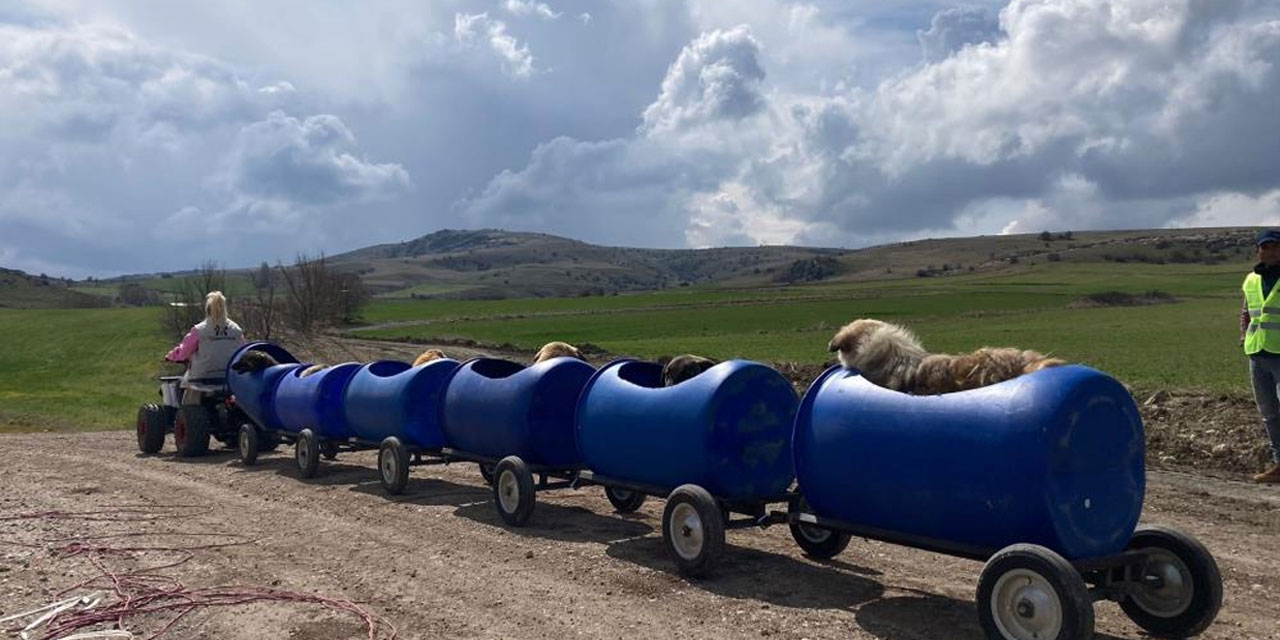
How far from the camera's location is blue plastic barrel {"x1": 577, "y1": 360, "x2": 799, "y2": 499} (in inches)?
334

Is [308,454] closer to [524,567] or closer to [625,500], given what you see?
[625,500]

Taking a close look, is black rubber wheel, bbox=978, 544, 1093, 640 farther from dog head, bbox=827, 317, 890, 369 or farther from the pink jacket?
the pink jacket

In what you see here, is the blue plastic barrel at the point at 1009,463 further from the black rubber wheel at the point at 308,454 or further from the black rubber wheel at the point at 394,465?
the black rubber wheel at the point at 308,454

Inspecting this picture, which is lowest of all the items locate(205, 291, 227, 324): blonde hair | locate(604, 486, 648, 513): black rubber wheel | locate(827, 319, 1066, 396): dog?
locate(604, 486, 648, 513): black rubber wheel

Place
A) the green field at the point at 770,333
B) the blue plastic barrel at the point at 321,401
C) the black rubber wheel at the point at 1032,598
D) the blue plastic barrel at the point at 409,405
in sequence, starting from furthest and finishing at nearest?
the green field at the point at 770,333, the blue plastic barrel at the point at 321,401, the blue plastic barrel at the point at 409,405, the black rubber wheel at the point at 1032,598

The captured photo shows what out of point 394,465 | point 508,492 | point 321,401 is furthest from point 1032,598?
point 321,401

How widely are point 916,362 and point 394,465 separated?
7112mm

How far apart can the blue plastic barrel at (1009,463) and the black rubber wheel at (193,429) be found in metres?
12.5

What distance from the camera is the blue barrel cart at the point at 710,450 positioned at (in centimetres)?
833

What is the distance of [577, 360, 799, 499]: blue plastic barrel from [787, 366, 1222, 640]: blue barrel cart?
146 cm

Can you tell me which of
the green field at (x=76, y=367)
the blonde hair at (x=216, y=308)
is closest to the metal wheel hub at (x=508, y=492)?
the blonde hair at (x=216, y=308)

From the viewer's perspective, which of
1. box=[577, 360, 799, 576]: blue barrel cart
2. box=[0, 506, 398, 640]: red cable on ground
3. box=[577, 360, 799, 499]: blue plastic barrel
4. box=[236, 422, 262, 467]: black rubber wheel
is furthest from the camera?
box=[236, 422, 262, 467]: black rubber wheel

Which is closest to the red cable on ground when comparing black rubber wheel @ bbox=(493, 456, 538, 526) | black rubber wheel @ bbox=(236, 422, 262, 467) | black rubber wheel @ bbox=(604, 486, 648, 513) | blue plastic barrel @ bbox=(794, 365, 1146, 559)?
black rubber wheel @ bbox=(493, 456, 538, 526)

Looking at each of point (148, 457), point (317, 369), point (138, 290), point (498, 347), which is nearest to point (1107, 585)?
point (317, 369)
